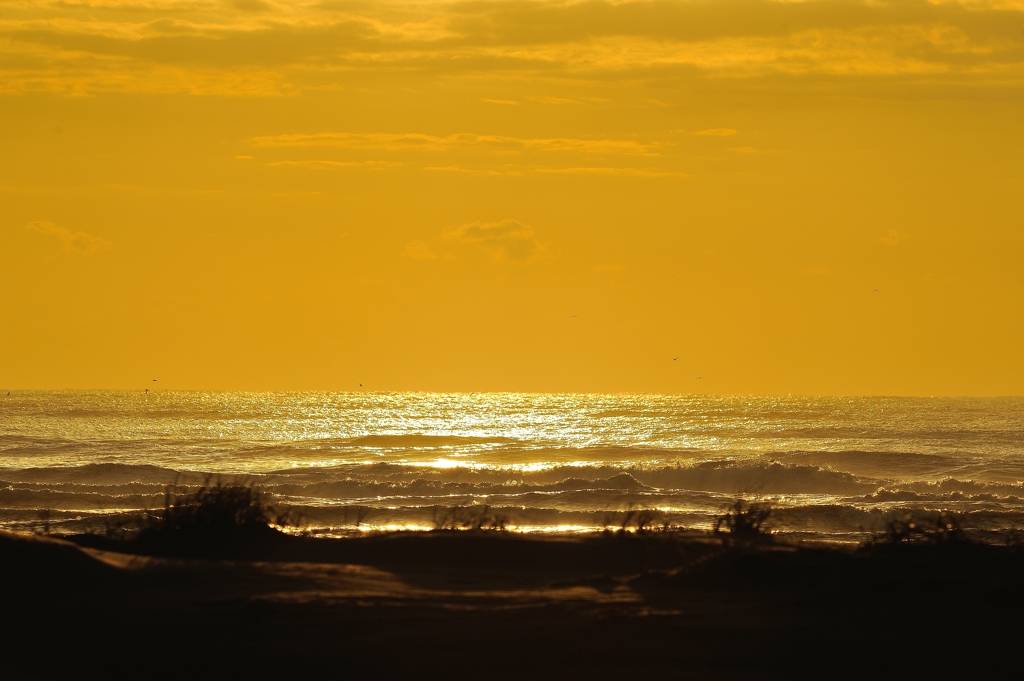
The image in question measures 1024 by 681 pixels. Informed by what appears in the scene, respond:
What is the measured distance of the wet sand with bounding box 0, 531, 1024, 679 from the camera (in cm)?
755

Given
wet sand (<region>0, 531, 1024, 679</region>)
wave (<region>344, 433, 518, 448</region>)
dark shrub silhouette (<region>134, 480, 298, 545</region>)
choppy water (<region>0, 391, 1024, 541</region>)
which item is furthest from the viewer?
wave (<region>344, 433, 518, 448</region>)

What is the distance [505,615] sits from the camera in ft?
28.4

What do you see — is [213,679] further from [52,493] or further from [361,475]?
[361,475]

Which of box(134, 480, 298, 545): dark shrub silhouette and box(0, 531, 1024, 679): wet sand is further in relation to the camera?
box(134, 480, 298, 545): dark shrub silhouette

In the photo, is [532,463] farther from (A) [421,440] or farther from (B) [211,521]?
(B) [211,521]

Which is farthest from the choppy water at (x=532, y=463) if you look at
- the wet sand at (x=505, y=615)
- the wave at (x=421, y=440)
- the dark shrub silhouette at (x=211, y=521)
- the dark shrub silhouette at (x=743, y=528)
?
the wet sand at (x=505, y=615)

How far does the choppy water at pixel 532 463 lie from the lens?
23.5 meters

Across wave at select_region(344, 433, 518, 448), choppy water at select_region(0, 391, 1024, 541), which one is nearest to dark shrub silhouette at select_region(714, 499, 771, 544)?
choppy water at select_region(0, 391, 1024, 541)

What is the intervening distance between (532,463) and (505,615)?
105 ft

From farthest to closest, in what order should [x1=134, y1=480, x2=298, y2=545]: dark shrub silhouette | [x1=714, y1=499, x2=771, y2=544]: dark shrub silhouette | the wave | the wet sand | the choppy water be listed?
the wave → the choppy water → [x1=714, y1=499, x2=771, y2=544]: dark shrub silhouette → [x1=134, y1=480, x2=298, y2=545]: dark shrub silhouette → the wet sand

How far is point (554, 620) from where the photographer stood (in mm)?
8516

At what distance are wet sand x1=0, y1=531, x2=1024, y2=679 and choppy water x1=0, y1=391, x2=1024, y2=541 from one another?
6.65 m

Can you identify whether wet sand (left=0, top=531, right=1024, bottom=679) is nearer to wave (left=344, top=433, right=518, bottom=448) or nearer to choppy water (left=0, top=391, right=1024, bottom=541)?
choppy water (left=0, top=391, right=1024, bottom=541)

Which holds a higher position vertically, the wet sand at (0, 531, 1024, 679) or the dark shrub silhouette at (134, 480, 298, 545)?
the dark shrub silhouette at (134, 480, 298, 545)
